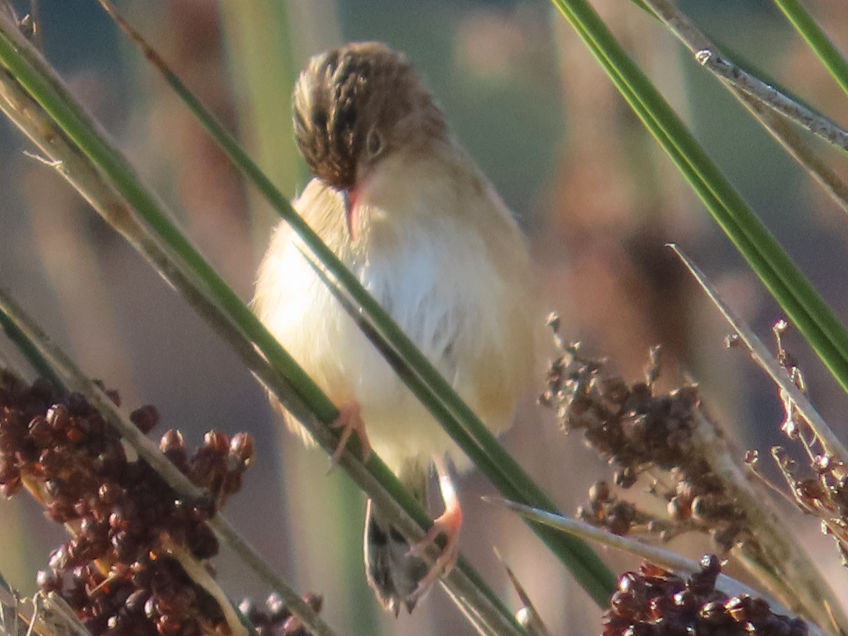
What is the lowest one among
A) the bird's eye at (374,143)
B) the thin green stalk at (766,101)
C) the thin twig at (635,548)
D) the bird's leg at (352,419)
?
the thin twig at (635,548)

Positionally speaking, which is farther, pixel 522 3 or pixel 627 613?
pixel 522 3

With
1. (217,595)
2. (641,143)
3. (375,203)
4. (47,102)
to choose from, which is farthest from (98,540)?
(641,143)

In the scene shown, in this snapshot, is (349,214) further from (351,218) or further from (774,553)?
(774,553)

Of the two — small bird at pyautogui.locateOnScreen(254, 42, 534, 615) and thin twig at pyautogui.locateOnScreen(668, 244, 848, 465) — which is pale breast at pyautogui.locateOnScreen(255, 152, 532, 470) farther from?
thin twig at pyautogui.locateOnScreen(668, 244, 848, 465)

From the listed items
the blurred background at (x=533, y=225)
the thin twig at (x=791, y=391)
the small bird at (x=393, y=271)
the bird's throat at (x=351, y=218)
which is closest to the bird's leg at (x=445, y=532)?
the small bird at (x=393, y=271)

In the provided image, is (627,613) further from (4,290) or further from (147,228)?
(4,290)

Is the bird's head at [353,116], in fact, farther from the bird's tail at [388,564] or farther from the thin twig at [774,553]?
the thin twig at [774,553]

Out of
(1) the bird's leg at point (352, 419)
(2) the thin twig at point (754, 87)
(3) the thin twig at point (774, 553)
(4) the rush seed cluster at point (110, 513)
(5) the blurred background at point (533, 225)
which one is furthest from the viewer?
(5) the blurred background at point (533, 225)

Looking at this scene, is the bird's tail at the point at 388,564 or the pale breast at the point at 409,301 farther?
the bird's tail at the point at 388,564
